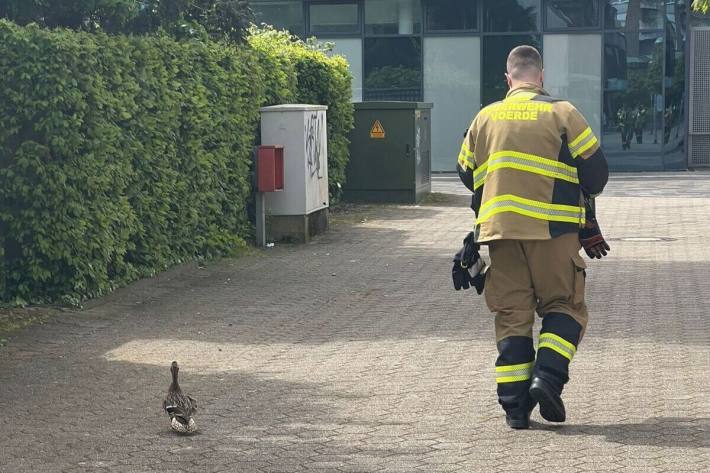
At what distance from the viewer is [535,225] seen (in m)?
6.61

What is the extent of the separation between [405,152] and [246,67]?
6.41 metres

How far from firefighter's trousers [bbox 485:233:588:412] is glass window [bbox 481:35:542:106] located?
23.3m

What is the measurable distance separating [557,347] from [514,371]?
9.4 inches

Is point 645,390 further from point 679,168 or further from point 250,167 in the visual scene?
point 679,168

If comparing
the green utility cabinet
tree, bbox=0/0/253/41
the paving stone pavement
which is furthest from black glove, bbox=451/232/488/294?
the green utility cabinet

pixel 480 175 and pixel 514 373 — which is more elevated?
pixel 480 175

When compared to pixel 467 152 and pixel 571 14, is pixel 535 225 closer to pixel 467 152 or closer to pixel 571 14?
pixel 467 152

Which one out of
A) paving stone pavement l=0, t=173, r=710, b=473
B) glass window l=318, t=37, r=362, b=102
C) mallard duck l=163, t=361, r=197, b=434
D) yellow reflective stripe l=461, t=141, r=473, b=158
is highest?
glass window l=318, t=37, r=362, b=102

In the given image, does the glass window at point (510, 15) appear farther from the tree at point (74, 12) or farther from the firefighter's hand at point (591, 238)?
the firefighter's hand at point (591, 238)

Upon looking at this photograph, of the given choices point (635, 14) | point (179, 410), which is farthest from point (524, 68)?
point (635, 14)

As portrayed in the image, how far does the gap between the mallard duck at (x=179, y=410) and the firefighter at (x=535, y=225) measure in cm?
150

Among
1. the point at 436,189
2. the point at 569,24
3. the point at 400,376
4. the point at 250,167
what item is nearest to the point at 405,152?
the point at 436,189

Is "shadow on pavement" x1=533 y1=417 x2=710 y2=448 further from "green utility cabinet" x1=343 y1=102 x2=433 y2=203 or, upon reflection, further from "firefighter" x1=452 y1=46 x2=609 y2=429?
"green utility cabinet" x1=343 y1=102 x2=433 y2=203

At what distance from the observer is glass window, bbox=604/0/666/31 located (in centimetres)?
2892
